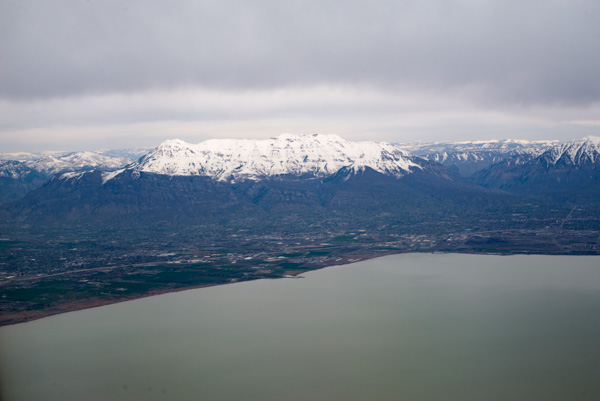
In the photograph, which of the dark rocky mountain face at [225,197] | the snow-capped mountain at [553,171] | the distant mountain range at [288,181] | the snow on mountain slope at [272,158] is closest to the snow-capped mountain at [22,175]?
the distant mountain range at [288,181]

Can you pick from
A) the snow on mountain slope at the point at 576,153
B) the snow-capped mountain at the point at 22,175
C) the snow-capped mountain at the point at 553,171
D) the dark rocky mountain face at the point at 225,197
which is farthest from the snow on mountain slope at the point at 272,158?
the snow on mountain slope at the point at 576,153

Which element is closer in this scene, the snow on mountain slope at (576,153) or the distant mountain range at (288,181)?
the distant mountain range at (288,181)

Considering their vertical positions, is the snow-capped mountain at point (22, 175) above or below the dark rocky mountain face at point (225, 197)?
above

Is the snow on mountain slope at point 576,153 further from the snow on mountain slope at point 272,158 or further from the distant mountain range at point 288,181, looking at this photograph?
the snow on mountain slope at point 272,158

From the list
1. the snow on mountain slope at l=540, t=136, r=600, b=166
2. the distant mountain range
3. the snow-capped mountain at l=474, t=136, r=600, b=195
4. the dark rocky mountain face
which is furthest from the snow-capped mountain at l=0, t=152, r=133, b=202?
the snow on mountain slope at l=540, t=136, r=600, b=166

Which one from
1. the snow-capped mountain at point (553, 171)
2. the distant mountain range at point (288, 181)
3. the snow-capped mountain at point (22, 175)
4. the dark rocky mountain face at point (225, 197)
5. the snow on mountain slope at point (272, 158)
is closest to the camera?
the dark rocky mountain face at point (225, 197)

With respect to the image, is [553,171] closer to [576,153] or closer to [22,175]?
[576,153]

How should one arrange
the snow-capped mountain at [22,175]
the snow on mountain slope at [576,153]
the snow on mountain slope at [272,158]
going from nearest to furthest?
the snow on mountain slope at [272,158] < the snow on mountain slope at [576,153] < the snow-capped mountain at [22,175]

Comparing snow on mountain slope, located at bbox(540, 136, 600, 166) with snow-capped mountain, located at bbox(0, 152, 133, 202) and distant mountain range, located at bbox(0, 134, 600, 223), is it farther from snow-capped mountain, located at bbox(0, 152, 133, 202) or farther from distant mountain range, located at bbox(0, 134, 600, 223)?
snow-capped mountain, located at bbox(0, 152, 133, 202)

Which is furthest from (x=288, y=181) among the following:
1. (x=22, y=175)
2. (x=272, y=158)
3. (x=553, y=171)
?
(x=22, y=175)

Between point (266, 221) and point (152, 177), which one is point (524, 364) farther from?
point (152, 177)
